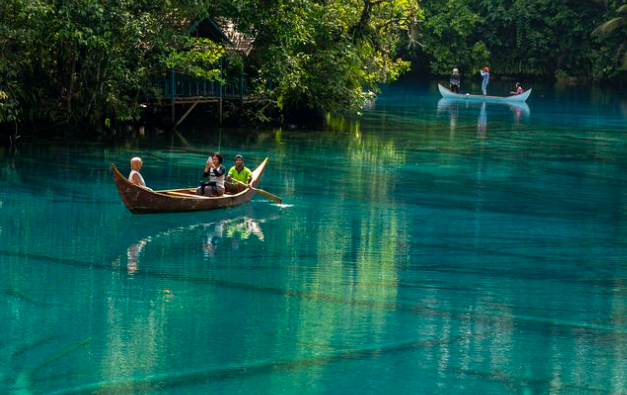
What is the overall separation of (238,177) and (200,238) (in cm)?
363

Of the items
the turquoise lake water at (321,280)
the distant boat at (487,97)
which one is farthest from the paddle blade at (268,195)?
the distant boat at (487,97)

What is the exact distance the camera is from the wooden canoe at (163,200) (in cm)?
1864

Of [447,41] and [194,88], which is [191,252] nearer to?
[194,88]

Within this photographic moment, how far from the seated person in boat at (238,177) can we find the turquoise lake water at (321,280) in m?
0.50

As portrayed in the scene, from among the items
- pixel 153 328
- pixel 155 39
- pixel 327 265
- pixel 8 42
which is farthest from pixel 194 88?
pixel 153 328

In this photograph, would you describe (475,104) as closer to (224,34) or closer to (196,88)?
(196,88)

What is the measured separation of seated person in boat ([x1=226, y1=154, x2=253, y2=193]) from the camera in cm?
2070

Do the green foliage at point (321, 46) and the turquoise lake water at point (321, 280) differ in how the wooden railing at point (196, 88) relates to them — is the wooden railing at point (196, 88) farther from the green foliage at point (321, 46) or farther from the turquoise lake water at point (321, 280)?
the turquoise lake water at point (321, 280)

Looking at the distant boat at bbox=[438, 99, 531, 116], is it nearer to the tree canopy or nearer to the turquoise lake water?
the tree canopy

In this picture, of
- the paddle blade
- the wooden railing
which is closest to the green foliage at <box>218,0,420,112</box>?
the wooden railing

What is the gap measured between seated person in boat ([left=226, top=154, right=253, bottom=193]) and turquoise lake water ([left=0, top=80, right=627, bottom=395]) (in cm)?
50

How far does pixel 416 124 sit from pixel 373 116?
352 centimetres

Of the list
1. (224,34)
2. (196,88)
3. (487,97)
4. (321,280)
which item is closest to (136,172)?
(321,280)

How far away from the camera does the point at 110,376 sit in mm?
10648
